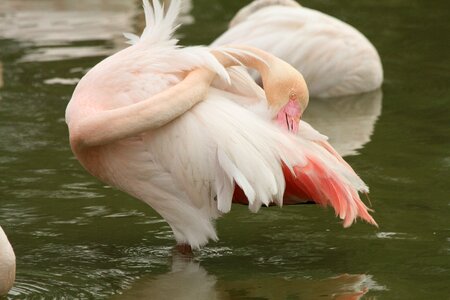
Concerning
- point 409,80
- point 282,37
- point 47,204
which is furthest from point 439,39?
point 47,204

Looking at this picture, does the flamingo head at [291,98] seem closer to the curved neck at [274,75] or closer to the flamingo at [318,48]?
the curved neck at [274,75]

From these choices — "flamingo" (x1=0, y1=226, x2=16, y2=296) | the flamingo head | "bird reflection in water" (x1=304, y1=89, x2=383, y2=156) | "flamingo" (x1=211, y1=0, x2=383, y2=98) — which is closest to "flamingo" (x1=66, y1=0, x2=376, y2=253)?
the flamingo head

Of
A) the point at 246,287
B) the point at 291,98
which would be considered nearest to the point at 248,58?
the point at 291,98

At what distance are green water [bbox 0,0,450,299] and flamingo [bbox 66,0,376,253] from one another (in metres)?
0.24

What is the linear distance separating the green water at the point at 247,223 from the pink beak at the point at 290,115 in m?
0.60

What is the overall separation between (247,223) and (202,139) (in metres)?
0.86

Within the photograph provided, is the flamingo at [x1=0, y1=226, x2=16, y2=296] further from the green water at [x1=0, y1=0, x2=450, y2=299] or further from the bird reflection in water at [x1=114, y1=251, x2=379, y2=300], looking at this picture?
the bird reflection in water at [x1=114, y1=251, x2=379, y2=300]

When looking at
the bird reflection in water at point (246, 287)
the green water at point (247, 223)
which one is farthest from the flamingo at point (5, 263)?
the bird reflection in water at point (246, 287)

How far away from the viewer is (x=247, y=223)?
19.6 ft

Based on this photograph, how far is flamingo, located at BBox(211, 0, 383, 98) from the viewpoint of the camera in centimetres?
873

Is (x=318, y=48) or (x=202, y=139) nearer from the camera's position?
(x=202, y=139)

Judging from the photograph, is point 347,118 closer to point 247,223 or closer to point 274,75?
point 247,223

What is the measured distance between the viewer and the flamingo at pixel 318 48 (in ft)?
28.6

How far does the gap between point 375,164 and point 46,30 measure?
467cm
